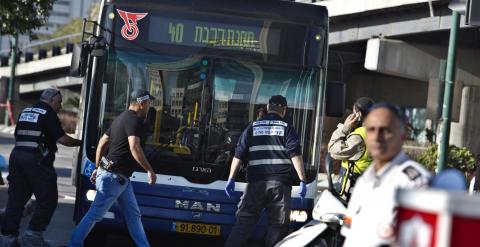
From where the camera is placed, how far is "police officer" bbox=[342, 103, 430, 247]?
4586 mm

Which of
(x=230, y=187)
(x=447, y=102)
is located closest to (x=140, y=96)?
(x=230, y=187)

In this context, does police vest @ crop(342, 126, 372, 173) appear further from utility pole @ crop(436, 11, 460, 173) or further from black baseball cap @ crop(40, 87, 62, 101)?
utility pole @ crop(436, 11, 460, 173)

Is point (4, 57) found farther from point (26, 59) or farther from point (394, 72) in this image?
point (394, 72)

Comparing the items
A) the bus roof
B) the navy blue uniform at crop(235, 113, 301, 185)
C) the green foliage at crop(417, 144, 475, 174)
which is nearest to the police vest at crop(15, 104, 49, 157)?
the bus roof

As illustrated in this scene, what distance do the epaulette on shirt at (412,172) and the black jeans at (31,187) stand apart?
658cm

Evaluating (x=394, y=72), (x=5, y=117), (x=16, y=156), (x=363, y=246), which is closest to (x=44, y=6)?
(x=394, y=72)

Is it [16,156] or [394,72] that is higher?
[394,72]

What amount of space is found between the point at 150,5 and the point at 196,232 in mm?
2357

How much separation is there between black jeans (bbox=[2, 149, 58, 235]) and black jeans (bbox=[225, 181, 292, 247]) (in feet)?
6.19

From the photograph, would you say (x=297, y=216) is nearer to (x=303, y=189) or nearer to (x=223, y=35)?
(x=303, y=189)

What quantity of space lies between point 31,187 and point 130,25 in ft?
6.25

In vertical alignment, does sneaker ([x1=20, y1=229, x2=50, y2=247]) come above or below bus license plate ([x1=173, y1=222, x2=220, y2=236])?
below

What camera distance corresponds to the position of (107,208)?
10211 mm

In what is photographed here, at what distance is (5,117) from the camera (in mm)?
54750
